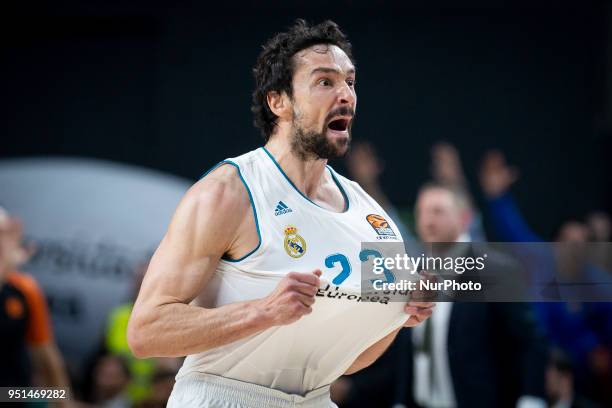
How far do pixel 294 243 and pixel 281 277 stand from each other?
13 cm

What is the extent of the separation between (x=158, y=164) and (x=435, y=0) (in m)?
3.59

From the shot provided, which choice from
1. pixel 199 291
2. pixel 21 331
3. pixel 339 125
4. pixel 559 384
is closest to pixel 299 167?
pixel 339 125

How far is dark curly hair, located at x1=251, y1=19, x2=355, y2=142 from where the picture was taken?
3.39 meters

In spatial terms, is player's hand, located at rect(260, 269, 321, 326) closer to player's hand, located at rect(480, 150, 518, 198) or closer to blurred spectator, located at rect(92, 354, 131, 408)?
blurred spectator, located at rect(92, 354, 131, 408)

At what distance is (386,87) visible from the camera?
983 cm

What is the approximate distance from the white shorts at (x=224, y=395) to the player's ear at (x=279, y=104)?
101 cm

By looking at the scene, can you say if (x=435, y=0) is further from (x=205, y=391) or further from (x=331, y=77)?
(x=205, y=391)

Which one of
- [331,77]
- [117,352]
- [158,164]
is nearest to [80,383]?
[117,352]

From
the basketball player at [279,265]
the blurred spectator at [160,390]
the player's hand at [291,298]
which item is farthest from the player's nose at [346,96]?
the blurred spectator at [160,390]

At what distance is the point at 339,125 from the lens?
3.36m

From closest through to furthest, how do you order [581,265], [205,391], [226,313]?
1. [226,313]
2. [205,391]
3. [581,265]

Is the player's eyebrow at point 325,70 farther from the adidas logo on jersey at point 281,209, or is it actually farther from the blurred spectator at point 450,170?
the blurred spectator at point 450,170

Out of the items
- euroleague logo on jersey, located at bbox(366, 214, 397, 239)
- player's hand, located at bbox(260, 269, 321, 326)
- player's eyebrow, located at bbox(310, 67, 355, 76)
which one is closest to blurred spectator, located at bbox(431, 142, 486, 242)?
euroleague logo on jersey, located at bbox(366, 214, 397, 239)

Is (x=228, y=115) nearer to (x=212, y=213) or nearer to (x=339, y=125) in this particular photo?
(x=339, y=125)
